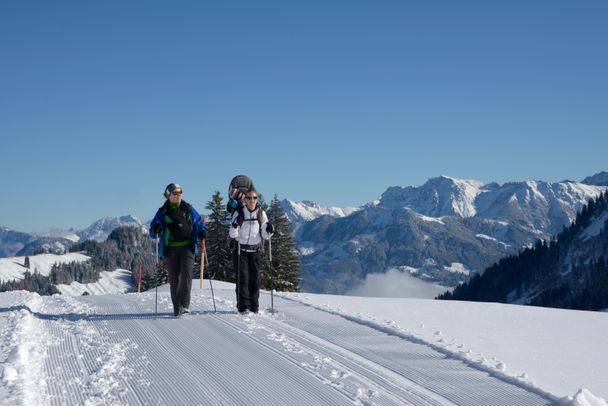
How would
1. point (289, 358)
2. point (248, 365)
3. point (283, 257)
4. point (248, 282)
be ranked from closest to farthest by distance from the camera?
point (248, 365)
point (289, 358)
point (248, 282)
point (283, 257)

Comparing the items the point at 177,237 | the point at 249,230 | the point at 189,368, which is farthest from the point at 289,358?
the point at 249,230

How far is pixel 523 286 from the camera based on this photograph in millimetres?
198750

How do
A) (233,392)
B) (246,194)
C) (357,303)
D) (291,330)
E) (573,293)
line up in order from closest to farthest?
(233,392)
(291,330)
(246,194)
(357,303)
(573,293)

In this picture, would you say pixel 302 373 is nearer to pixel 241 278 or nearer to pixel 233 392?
→ pixel 233 392

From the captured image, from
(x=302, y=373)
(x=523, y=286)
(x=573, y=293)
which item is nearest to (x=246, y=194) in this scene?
(x=302, y=373)

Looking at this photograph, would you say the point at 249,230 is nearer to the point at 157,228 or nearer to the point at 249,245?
the point at 249,245

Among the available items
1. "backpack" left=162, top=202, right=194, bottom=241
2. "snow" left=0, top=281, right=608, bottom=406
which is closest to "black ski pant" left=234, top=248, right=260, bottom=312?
"snow" left=0, top=281, right=608, bottom=406

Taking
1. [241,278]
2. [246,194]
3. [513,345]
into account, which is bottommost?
[513,345]

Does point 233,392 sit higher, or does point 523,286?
point 233,392

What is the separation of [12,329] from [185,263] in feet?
10.6

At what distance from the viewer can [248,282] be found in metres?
11.1

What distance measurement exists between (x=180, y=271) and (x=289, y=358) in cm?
420

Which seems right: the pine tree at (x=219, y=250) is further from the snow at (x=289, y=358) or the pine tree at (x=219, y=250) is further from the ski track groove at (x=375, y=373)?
the ski track groove at (x=375, y=373)

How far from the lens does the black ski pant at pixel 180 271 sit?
10367mm
